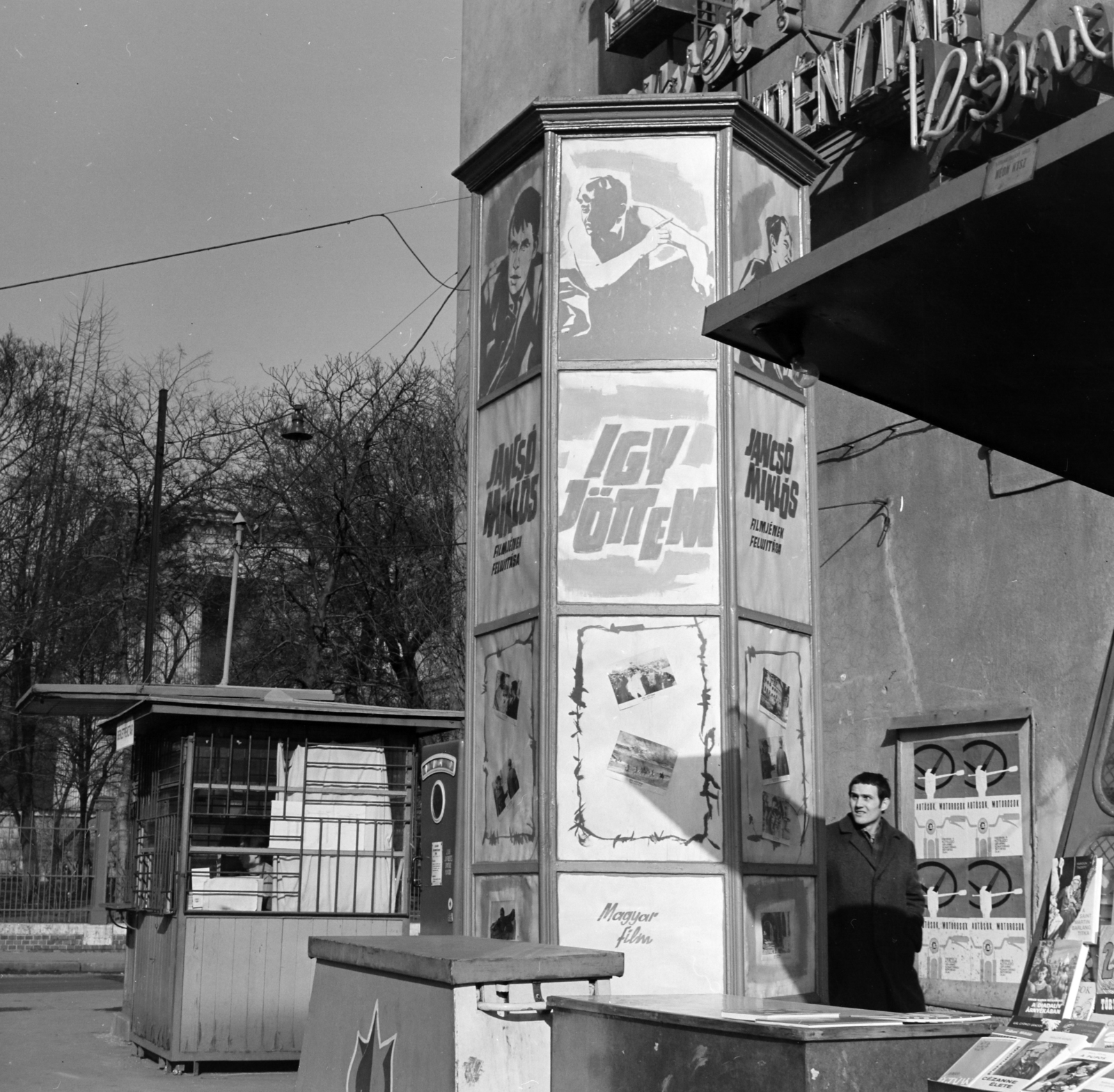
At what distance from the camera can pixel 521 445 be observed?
26.0ft

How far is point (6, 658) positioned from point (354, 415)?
10.8m

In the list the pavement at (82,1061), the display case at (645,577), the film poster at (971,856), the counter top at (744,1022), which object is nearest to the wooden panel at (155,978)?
the pavement at (82,1061)

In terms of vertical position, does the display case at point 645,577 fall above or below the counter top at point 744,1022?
above

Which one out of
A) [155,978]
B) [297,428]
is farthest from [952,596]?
[297,428]

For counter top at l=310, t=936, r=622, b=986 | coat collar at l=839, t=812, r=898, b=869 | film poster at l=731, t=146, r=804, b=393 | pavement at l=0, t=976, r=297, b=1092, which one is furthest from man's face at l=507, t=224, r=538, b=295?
pavement at l=0, t=976, r=297, b=1092

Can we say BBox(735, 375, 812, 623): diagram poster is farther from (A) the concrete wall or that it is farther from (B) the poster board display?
(B) the poster board display

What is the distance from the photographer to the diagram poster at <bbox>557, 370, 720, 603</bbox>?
7.48m

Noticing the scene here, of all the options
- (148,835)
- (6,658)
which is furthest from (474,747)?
(6,658)

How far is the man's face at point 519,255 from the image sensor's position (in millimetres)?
8094

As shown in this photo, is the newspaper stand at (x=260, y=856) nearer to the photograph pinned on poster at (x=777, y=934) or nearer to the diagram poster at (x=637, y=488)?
the diagram poster at (x=637, y=488)

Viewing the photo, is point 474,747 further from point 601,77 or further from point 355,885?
point 601,77

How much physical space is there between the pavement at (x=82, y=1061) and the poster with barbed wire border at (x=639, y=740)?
329 centimetres

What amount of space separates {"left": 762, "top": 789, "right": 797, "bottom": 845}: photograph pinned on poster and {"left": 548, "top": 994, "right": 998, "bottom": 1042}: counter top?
3.10 metres

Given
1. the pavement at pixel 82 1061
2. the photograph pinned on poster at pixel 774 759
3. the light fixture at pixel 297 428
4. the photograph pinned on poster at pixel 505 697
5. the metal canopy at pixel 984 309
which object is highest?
the light fixture at pixel 297 428
